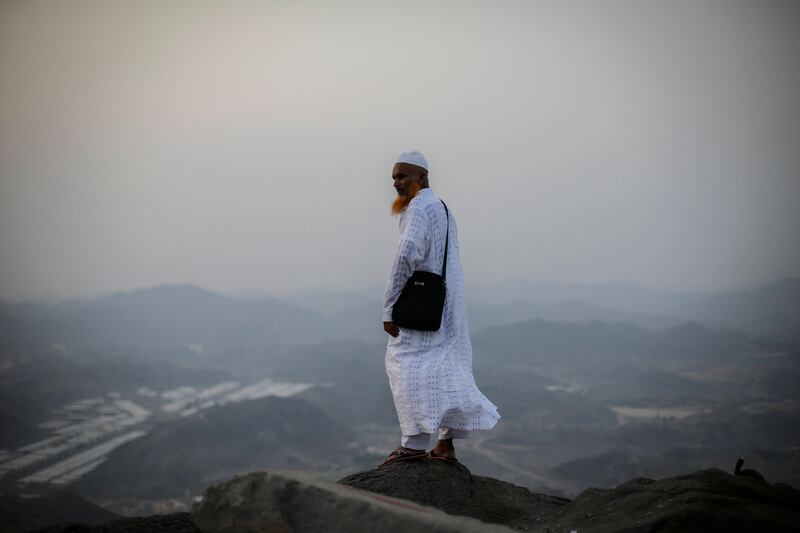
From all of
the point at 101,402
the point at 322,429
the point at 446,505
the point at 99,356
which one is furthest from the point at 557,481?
the point at 99,356

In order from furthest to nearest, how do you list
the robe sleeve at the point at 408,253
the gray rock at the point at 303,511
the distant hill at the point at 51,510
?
the distant hill at the point at 51,510 < the robe sleeve at the point at 408,253 < the gray rock at the point at 303,511

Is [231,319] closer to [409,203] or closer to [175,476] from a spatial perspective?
[175,476]

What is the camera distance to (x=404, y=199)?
539 cm

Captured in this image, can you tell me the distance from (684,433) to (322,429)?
26050mm

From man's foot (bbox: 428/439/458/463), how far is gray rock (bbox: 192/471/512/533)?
1833 millimetres

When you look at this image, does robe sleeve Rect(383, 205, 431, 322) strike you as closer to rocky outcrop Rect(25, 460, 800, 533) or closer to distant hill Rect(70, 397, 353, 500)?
rocky outcrop Rect(25, 460, 800, 533)

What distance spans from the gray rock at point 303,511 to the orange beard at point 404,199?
2.46m

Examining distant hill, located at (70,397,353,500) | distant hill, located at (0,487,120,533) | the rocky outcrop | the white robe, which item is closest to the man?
the white robe

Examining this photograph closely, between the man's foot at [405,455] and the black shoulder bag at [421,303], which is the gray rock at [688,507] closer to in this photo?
the man's foot at [405,455]

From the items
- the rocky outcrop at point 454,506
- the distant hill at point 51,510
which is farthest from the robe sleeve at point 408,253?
the distant hill at point 51,510

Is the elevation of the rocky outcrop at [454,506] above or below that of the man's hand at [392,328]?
below

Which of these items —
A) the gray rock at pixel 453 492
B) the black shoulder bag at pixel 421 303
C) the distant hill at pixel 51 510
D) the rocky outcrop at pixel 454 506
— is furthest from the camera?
the distant hill at pixel 51 510

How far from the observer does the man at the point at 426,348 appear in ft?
16.7

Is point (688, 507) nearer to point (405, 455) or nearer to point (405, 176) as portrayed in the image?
point (405, 455)
